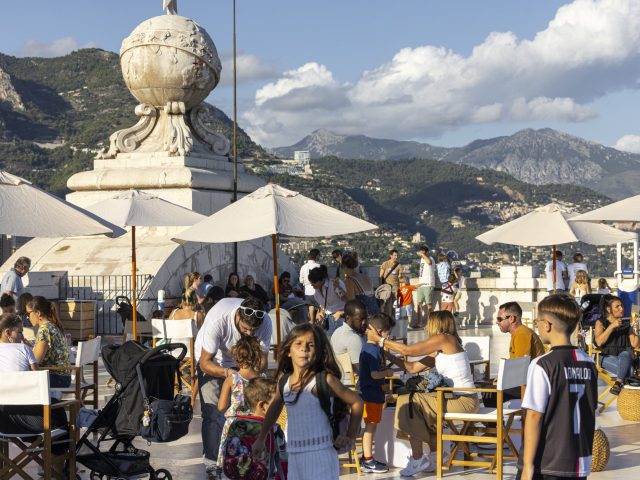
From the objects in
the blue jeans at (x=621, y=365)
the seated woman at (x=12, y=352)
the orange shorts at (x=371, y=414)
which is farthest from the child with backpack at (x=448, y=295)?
the seated woman at (x=12, y=352)

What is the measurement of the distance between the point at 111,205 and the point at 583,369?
9.59 metres

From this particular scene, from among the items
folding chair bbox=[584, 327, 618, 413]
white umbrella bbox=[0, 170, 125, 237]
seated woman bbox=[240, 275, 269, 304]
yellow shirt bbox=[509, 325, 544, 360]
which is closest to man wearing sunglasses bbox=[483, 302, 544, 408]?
yellow shirt bbox=[509, 325, 544, 360]

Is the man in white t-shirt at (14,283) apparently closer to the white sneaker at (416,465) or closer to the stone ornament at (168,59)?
the stone ornament at (168,59)

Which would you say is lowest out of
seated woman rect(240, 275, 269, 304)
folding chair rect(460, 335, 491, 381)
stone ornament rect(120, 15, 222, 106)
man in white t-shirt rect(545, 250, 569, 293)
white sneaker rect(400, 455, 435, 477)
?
white sneaker rect(400, 455, 435, 477)

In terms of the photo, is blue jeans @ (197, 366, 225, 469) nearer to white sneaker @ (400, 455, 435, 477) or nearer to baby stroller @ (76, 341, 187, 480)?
baby stroller @ (76, 341, 187, 480)

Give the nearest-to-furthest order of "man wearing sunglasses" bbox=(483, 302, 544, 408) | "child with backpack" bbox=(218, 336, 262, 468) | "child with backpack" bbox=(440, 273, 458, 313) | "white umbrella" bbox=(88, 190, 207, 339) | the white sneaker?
1. "child with backpack" bbox=(218, 336, 262, 468)
2. the white sneaker
3. "man wearing sunglasses" bbox=(483, 302, 544, 408)
4. "white umbrella" bbox=(88, 190, 207, 339)
5. "child with backpack" bbox=(440, 273, 458, 313)

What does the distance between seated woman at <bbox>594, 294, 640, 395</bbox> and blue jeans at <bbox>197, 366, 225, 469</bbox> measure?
5.16 m

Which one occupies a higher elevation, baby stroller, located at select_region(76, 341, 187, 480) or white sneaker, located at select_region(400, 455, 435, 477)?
baby stroller, located at select_region(76, 341, 187, 480)

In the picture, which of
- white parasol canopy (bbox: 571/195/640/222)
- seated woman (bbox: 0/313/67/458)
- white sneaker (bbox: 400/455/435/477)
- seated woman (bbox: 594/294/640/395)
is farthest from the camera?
white parasol canopy (bbox: 571/195/640/222)

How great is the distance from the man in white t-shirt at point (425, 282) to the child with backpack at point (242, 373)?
15.6 meters

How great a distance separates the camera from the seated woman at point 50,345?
31.0 ft

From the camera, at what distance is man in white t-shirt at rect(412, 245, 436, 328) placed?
2298 cm

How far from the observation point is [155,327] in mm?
12703

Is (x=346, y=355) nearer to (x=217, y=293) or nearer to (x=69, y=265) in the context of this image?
(x=217, y=293)
